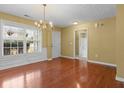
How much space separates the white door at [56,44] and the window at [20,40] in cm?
130

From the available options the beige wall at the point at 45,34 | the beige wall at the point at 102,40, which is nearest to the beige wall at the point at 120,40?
the beige wall at the point at 102,40

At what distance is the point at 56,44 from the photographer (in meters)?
7.45

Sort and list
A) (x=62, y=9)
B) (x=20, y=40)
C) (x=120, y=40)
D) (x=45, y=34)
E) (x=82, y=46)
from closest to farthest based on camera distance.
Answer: (x=120, y=40) < (x=62, y=9) < (x=20, y=40) < (x=45, y=34) < (x=82, y=46)

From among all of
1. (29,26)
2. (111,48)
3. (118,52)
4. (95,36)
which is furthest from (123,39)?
(29,26)

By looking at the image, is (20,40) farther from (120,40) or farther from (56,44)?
(120,40)

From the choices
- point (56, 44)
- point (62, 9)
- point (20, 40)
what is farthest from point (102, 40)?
point (20, 40)

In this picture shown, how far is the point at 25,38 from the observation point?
17.5 ft

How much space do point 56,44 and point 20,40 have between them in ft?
9.35

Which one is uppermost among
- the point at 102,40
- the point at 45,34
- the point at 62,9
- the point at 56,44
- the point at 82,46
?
the point at 62,9

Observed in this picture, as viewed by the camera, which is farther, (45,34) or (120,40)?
(45,34)

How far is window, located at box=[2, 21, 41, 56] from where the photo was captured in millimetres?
4598

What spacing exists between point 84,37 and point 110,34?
6.50 ft

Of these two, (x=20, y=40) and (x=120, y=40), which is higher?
(x=20, y=40)

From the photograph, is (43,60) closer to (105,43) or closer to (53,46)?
(53,46)
